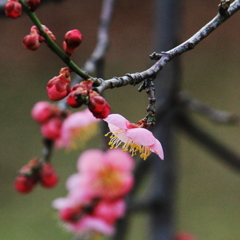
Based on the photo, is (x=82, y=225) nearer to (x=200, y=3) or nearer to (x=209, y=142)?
(x=209, y=142)


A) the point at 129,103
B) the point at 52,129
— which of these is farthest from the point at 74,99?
the point at 129,103

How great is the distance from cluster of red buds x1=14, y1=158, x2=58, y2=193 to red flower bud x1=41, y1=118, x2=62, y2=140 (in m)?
0.05

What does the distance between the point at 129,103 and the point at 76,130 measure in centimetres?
188

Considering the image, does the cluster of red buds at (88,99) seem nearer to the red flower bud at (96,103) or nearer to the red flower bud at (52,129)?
the red flower bud at (96,103)

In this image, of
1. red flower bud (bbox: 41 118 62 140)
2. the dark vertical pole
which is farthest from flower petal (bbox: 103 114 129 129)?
the dark vertical pole

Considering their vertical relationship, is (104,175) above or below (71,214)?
above

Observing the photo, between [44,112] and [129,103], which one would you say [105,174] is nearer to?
[44,112]

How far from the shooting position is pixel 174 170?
986 mm

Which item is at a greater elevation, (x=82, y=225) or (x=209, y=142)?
(x=209, y=142)

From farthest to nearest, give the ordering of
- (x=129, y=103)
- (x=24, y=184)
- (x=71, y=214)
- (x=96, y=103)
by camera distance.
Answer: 1. (x=129, y=103)
2. (x=71, y=214)
3. (x=24, y=184)
4. (x=96, y=103)

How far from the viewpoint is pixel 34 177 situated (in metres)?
0.64

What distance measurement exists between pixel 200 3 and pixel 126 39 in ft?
2.08

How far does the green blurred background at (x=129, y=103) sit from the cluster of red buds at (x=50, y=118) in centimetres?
127

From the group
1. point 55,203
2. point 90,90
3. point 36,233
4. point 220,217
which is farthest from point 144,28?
point 90,90
